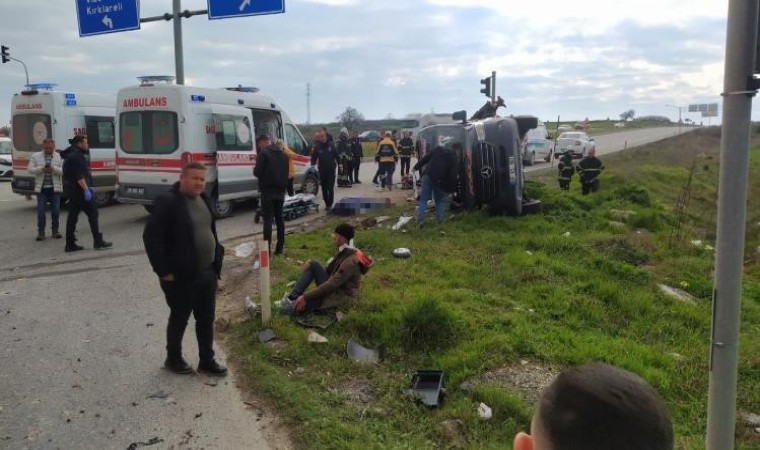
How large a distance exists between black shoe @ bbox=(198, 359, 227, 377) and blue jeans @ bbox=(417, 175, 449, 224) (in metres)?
6.56

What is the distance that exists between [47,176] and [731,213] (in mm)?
10370

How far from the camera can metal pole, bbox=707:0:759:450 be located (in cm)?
251

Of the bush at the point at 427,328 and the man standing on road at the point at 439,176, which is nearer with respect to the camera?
the bush at the point at 427,328

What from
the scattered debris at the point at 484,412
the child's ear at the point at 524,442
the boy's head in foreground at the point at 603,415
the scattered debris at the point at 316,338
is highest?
the boy's head in foreground at the point at 603,415

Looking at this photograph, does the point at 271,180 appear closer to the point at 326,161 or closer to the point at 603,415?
the point at 326,161

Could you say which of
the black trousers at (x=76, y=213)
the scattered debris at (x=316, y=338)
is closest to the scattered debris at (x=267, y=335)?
the scattered debris at (x=316, y=338)

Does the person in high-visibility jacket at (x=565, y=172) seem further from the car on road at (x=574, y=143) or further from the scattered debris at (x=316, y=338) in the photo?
the car on road at (x=574, y=143)

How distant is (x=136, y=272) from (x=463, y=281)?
4367 mm

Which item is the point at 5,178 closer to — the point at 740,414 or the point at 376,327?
the point at 376,327

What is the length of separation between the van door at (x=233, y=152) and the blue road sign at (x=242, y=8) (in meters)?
2.22

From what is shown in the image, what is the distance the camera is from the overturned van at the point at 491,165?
1126 cm

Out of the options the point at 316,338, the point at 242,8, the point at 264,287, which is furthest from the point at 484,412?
the point at 242,8

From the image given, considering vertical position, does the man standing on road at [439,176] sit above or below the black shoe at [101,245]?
above

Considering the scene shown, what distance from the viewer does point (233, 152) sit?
41.7 feet
